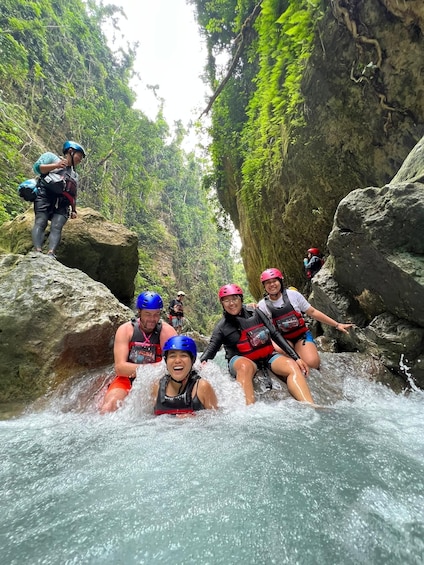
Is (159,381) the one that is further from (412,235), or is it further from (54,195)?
(54,195)

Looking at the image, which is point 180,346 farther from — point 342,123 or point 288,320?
point 342,123

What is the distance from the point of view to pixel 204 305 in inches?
1110

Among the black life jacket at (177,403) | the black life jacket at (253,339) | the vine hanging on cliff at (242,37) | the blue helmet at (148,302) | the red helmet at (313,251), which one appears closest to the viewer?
the black life jacket at (177,403)

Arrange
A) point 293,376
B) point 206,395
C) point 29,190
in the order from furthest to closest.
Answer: point 29,190
point 293,376
point 206,395

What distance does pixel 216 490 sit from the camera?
67.2 inches

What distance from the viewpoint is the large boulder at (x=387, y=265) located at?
3775 millimetres

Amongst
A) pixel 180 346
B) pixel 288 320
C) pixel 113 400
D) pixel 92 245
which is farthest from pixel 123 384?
pixel 92 245

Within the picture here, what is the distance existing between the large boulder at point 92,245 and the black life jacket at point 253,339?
403 centimetres

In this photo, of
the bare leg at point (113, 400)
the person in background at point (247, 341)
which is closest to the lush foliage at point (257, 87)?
the person in background at point (247, 341)

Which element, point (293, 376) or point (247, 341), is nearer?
point (293, 376)

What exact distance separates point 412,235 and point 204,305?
2478 centimetres

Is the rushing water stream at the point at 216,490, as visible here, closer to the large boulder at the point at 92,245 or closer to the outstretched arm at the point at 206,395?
the outstretched arm at the point at 206,395

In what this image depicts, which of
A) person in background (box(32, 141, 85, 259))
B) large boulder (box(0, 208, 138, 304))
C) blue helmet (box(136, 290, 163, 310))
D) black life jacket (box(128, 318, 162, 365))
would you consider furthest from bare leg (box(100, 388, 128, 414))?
large boulder (box(0, 208, 138, 304))

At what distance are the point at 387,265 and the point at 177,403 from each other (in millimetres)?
3226
